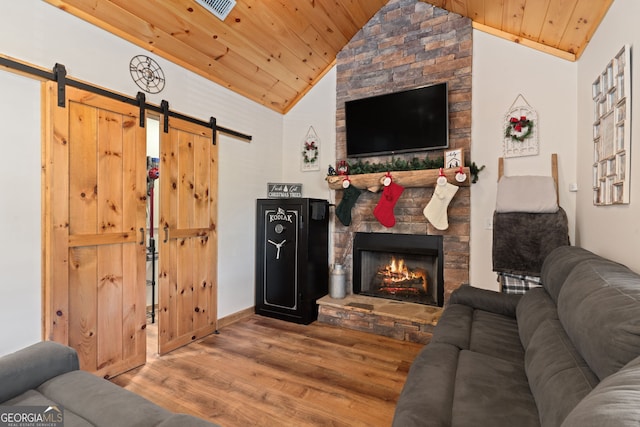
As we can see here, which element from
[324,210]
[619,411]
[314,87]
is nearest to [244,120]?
[314,87]

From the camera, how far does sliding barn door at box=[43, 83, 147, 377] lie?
1.96 meters

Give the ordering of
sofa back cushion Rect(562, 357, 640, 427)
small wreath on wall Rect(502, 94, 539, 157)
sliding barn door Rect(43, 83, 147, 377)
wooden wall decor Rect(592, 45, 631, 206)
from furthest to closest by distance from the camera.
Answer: small wreath on wall Rect(502, 94, 539, 157) < sliding barn door Rect(43, 83, 147, 377) < wooden wall decor Rect(592, 45, 631, 206) < sofa back cushion Rect(562, 357, 640, 427)

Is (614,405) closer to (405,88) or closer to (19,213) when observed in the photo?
(19,213)

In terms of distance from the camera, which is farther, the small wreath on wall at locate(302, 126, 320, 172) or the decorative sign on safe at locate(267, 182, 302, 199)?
the small wreath on wall at locate(302, 126, 320, 172)

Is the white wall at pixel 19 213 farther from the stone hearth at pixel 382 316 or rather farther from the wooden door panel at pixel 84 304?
the stone hearth at pixel 382 316

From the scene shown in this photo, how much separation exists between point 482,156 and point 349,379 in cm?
231

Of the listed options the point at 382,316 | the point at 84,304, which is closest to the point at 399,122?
the point at 382,316

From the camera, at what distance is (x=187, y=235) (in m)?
2.83

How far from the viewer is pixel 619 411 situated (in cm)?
57

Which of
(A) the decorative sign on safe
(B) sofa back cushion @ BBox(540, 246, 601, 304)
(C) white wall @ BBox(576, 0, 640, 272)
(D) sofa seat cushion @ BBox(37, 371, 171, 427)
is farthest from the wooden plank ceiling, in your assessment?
(D) sofa seat cushion @ BBox(37, 371, 171, 427)

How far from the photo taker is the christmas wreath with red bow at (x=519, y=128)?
9.04 feet

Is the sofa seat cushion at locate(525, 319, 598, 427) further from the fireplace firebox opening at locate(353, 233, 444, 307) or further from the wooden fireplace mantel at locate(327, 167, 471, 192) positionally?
the fireplace firebox opening at locate(353, 233, 444, 307)

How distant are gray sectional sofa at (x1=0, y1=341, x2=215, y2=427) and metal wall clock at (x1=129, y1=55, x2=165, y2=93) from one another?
1.94 metres

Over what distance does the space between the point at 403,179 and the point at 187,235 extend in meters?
2.12
